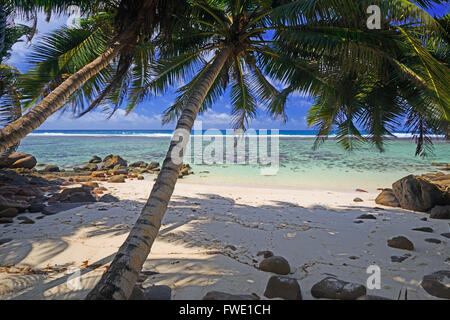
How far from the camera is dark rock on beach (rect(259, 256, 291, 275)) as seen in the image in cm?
283

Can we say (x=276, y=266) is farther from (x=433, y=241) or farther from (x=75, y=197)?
(x=75, y=197)

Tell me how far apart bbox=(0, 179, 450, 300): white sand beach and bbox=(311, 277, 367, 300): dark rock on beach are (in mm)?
107

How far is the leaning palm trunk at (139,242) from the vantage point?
67.4 inches

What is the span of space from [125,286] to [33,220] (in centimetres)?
403

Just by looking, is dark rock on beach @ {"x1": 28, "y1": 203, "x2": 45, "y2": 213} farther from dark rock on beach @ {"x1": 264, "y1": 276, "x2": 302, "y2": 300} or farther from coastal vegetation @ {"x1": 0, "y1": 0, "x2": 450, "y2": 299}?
dark rock on beach @ {"x1": 264, "y1": 276, "x2": 302, "y2": 300}

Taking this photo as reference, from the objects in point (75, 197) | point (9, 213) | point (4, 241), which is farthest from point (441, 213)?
point (9, 213)

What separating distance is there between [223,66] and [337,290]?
202 inches

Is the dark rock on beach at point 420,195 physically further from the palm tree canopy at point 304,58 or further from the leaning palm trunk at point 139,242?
the leaning palm trunk at point 139,242

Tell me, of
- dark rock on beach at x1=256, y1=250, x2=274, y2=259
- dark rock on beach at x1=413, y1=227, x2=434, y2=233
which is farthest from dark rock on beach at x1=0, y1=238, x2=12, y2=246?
dark rock on beach at x1=413, y1=227, x2=434, y2=233

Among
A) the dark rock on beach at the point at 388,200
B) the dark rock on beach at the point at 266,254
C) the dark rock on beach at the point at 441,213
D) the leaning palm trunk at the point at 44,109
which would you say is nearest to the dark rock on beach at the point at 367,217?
the dark rock on beach at the point at 441,213

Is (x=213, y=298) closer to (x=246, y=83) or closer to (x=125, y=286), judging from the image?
(x=125, y=286)
